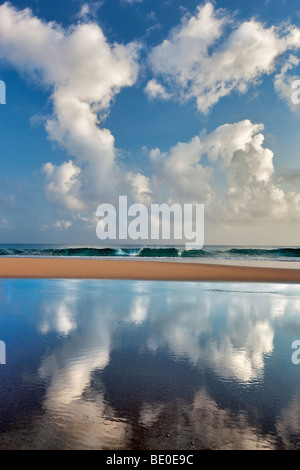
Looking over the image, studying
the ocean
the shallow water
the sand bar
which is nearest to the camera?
the shallow water

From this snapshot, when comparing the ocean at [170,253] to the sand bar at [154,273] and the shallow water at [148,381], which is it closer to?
the sand bar at [154,273]

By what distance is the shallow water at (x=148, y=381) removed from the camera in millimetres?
3215

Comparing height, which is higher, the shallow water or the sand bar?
the shallow water

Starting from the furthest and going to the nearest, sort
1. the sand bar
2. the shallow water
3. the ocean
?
the ocean, the sand bar, the shallow water

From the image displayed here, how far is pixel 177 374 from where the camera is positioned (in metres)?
4.88

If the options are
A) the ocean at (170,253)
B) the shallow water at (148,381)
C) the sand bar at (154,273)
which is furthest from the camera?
the ocean at (170,253)

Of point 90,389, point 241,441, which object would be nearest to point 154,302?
point 90,389

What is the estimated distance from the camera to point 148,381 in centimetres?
460

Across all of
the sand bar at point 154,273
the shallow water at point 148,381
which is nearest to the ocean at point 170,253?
the sand bar at point 154,273

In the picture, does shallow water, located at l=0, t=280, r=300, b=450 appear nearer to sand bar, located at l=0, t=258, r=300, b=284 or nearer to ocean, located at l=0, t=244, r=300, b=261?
sand bar, located at l=0, t=258, r=300, b=284

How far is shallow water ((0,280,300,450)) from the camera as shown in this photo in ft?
10.5

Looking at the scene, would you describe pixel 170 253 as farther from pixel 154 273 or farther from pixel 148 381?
pixel 148 381

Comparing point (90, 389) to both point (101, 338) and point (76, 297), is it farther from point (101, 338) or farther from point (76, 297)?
point (76, 297)

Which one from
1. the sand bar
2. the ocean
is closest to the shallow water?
the sand bar
